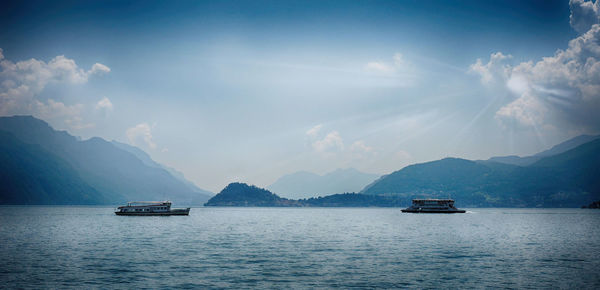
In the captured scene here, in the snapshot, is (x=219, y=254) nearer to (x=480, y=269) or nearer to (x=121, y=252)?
(x=121, y=252)

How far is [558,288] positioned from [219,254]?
44.4 metres

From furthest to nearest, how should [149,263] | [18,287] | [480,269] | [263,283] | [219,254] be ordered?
[219,254] → [149,263] → [480,269] → [263,283] → [18,287]

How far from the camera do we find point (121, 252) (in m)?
64.7

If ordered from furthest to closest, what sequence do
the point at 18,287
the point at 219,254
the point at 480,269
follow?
1. the point at 219,254
2. the point at 480,269
3. the point at 18,287

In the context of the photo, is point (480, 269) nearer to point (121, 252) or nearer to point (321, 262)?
point (321, 262)

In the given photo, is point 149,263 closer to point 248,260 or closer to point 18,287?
point 248,260

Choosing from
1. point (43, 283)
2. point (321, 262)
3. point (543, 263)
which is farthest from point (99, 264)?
point (543, 263)

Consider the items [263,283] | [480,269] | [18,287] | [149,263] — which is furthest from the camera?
[149,263]

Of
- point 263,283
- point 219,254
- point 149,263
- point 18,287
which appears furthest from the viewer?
point 219,254

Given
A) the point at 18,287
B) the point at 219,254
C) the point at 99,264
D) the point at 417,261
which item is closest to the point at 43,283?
the point at 18,287

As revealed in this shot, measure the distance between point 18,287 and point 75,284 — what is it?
4.82m

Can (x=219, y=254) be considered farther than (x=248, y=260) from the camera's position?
Yes

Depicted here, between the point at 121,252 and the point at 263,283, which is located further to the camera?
the point at 121,252

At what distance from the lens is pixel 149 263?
2109 inches
